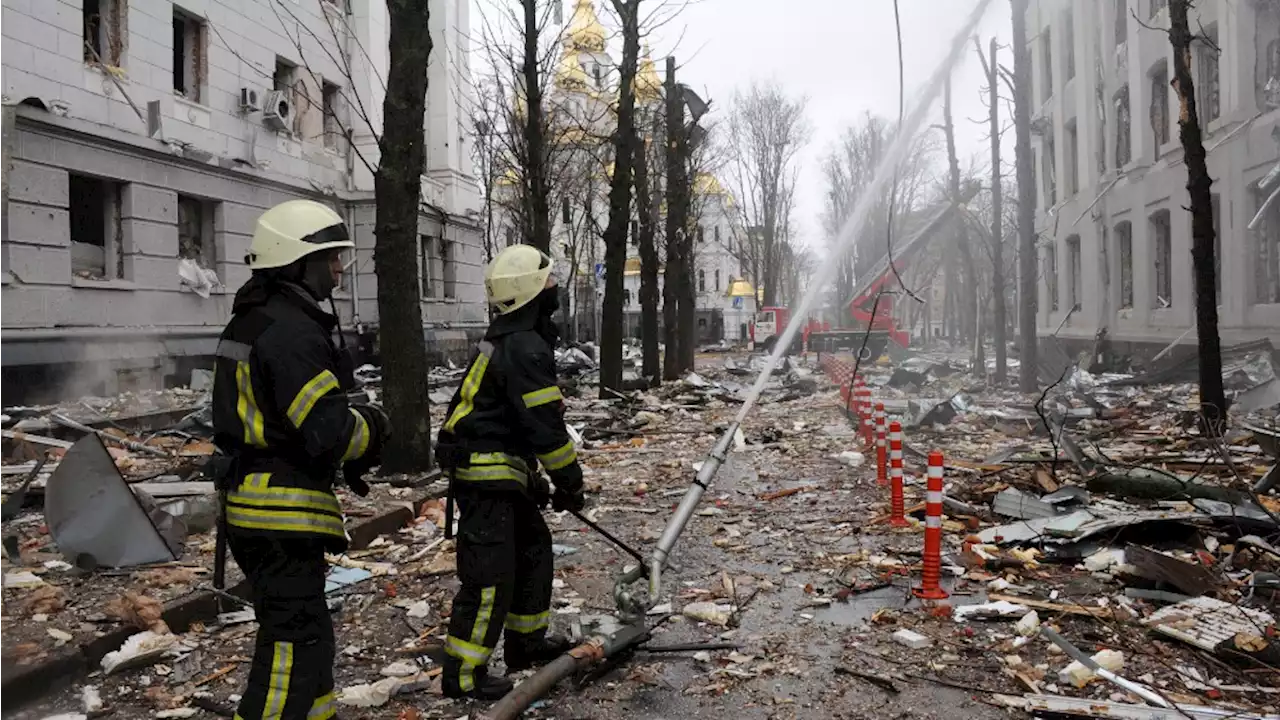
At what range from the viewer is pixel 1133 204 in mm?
21328

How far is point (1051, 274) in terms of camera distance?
29.4 meters

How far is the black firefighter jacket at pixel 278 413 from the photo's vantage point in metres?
2.99

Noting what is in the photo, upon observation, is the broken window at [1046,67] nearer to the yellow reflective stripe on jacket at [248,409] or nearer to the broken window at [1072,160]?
the broken window at [1072,160]

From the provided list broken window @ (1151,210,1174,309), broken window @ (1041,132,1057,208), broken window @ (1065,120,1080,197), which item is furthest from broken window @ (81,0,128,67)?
broken window @ (1041,132,1057,208)

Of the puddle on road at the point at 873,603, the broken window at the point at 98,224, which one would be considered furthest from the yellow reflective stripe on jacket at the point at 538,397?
the broken window at the point at 98,224

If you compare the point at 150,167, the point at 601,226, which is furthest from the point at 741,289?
the point at 150,167

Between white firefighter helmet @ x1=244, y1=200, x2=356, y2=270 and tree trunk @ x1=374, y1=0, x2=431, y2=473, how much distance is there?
210 inches

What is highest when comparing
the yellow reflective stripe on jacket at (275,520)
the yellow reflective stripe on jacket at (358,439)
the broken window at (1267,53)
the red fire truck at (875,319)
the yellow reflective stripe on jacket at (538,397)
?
the broken window at (1267,53)

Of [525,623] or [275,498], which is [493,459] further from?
[275,498]

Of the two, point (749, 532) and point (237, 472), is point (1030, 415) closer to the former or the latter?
point (749, 532)

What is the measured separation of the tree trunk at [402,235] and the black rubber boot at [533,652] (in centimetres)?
469

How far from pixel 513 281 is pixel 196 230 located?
15715 millimetres

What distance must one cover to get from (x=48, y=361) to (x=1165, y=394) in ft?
57.5

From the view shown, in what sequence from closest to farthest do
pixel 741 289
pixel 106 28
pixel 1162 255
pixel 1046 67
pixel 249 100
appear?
pixel 106 28 < pixel 249 100 < pixel 1162 255 < pixel 1046 67 < pixel 741 289
